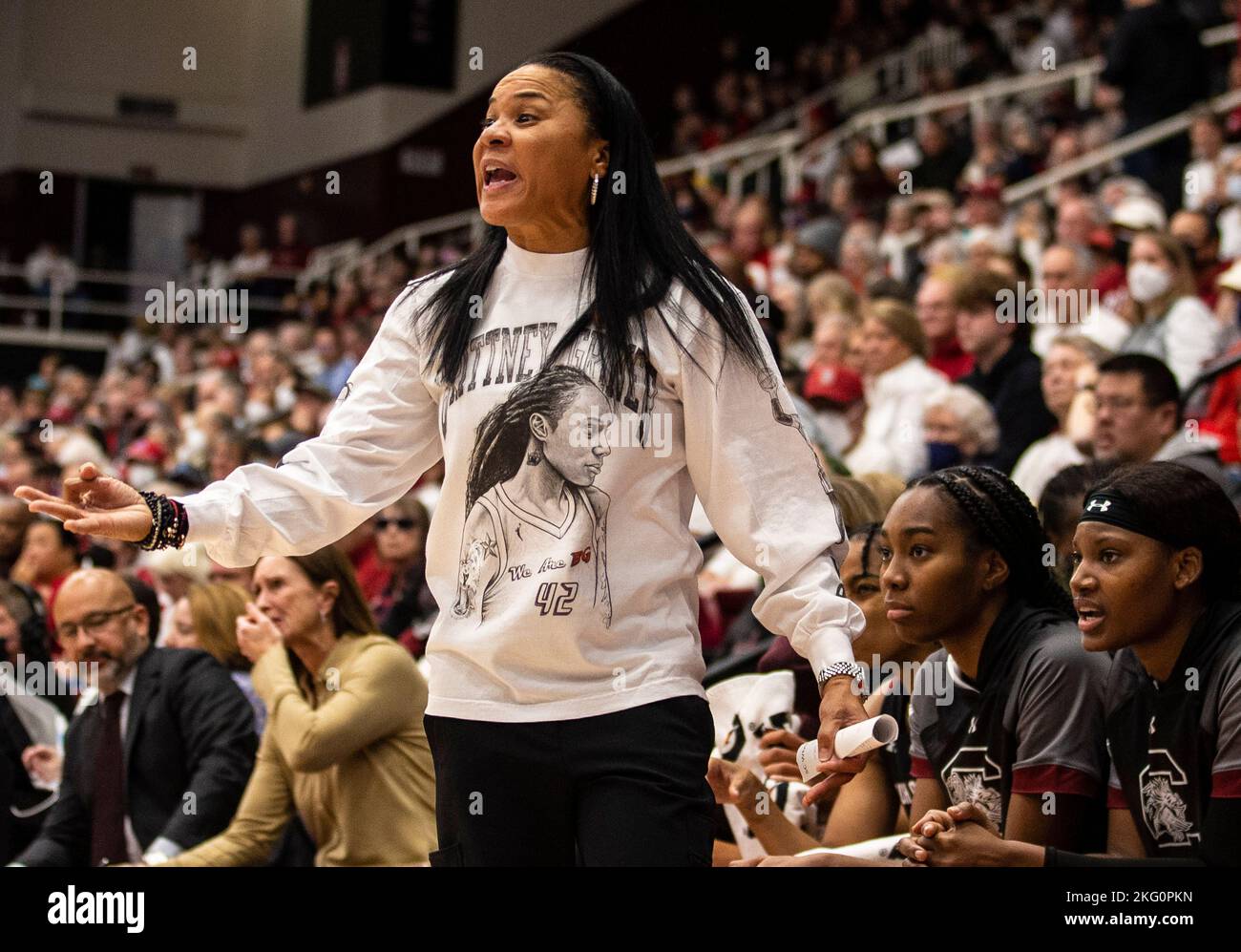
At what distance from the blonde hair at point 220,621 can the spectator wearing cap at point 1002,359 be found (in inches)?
95.4

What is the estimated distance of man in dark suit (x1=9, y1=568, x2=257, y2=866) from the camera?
3.97 m

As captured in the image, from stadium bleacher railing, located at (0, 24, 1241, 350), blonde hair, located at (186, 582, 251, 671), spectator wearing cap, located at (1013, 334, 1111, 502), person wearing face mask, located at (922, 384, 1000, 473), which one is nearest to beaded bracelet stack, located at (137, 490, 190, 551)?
blonde hair, located at (186, 582, 251, 671)

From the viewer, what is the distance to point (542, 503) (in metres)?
2.13

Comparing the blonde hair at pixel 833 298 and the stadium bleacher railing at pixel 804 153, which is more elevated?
the stadium bleacher railing at pixel 804 153

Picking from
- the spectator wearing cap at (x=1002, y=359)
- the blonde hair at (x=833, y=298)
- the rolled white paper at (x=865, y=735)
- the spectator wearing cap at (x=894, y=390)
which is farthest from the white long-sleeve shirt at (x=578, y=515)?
the blonde hair at (x=833, y=298)

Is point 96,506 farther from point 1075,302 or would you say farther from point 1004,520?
point 1075,302

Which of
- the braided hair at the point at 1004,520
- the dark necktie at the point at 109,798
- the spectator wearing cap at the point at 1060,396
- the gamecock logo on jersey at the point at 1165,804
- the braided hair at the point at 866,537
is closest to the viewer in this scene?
the gamecock logo on jersey at the point at 1165,804

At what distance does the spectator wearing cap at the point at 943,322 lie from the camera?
6219 mm

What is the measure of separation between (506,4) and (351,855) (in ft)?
45.9

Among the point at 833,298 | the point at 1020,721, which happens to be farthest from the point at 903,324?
the point at 1020,721

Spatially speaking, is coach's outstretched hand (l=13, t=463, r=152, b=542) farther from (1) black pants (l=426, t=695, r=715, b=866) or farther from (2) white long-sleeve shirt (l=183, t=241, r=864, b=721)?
(1) black pants (l=426, t=695, r=715, b=866)

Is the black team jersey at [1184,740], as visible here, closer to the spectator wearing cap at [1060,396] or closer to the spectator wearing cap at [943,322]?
the spectator wearing cap at [1060,396]

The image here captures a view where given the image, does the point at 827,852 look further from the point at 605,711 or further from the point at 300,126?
the point at 300,126

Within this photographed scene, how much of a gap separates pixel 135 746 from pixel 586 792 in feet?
7.32
